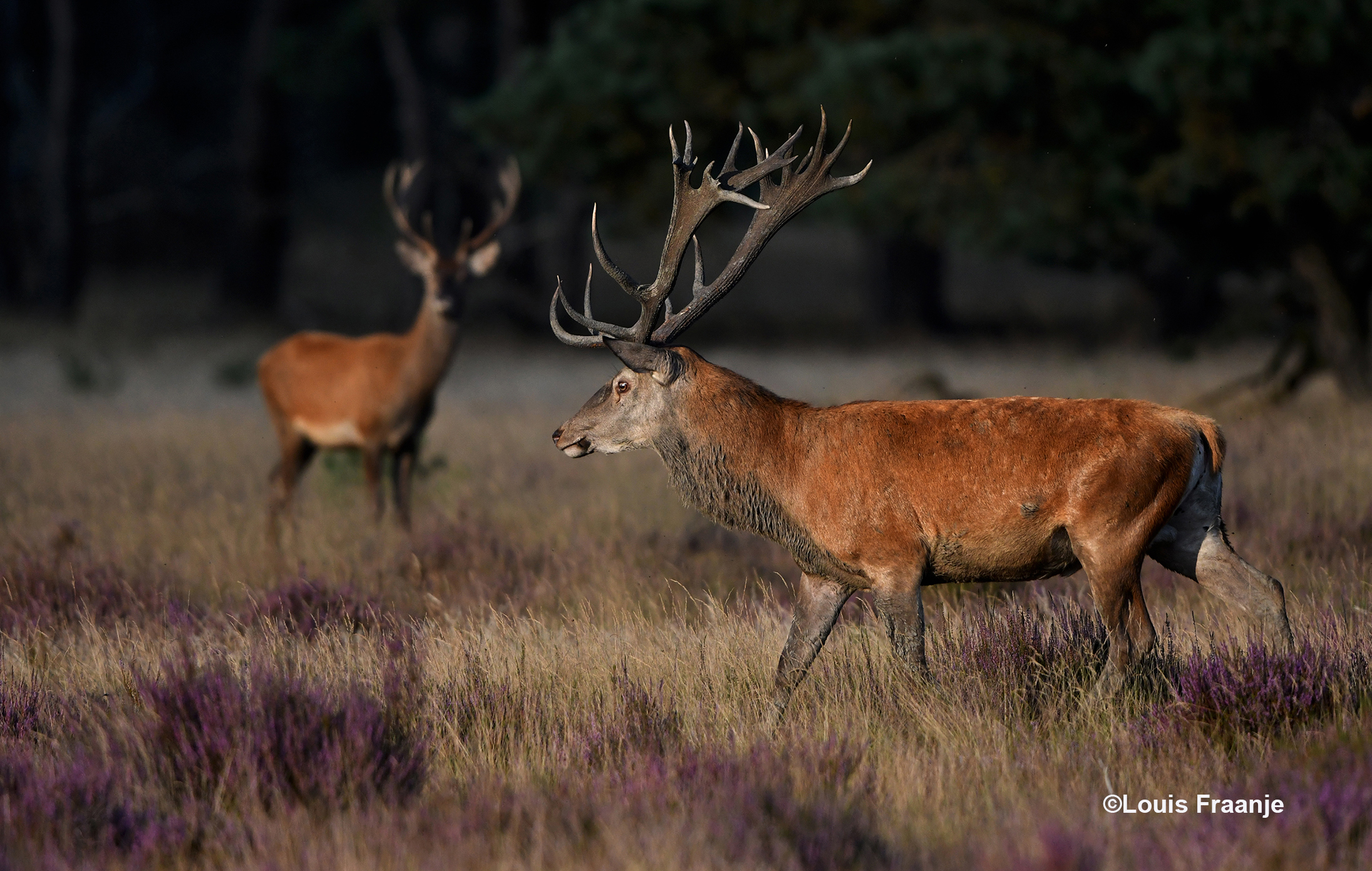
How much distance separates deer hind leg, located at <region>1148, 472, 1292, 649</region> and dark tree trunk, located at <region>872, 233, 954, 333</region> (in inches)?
833

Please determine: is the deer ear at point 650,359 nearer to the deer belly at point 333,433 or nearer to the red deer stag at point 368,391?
the red deer stag at point 368,391

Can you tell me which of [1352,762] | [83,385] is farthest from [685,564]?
[83,385]

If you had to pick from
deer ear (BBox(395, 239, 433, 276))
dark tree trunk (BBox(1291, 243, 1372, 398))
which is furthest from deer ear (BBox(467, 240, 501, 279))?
dark tree trunk (BBox(1291, 243, 1372, 398))

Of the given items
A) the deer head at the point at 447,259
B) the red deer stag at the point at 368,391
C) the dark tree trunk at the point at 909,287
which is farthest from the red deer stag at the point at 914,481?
the dark tree trunk at the point at 909,287

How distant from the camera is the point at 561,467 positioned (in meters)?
11.9

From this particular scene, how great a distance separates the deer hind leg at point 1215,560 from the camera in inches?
208

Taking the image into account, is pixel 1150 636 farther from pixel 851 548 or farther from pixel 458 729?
pixel 458 729

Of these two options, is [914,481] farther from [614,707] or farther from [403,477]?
[403,477]

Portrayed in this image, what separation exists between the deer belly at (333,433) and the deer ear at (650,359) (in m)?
4.48

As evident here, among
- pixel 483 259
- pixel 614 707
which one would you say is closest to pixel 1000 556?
pixel 614 707

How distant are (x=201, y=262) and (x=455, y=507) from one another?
29493 mm

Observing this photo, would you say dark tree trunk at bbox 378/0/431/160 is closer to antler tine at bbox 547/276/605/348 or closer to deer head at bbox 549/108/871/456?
deer head at bbox 549/108/871/456

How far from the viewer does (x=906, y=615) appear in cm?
509

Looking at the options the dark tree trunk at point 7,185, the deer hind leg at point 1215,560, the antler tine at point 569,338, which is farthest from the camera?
the dark tree trunk at point 7,185
